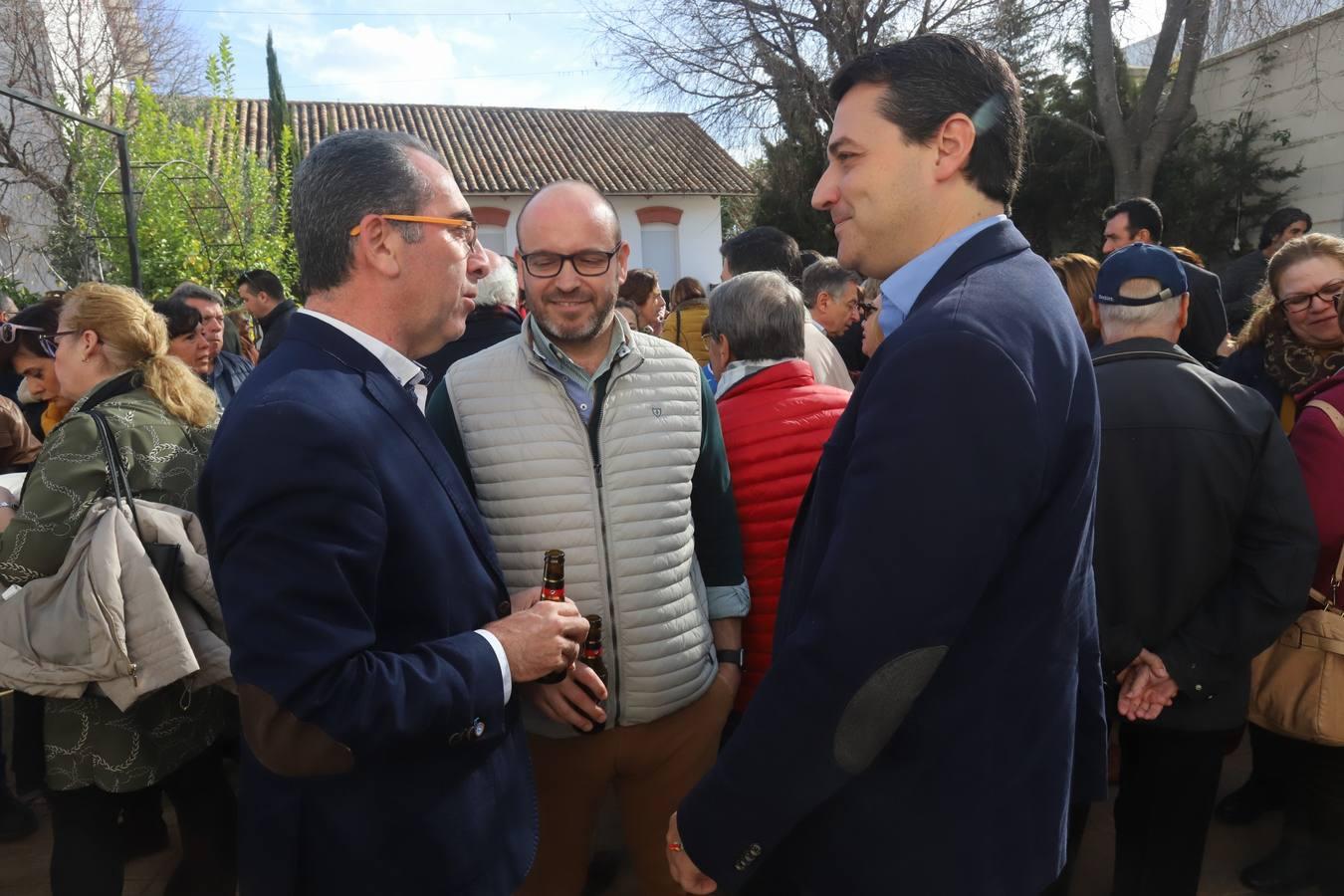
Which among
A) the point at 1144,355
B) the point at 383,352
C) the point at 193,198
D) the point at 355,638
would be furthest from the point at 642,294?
the point at 193,198

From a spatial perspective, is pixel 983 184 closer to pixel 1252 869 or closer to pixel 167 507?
pixel 167 507

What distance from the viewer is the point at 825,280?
4.55m

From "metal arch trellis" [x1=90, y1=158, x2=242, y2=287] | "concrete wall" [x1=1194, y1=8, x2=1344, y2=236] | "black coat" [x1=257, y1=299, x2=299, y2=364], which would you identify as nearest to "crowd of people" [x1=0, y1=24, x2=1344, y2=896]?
→ "black coat" [x1=257, y1=299, x2=299, y2=364]

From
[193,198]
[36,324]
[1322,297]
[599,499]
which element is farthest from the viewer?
[193,198]

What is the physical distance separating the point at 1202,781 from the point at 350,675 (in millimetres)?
2288

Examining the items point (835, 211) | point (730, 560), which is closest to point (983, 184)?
point (835, 211)

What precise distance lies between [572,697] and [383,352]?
830mm

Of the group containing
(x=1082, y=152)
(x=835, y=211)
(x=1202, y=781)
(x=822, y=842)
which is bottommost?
(x=1202, y=781)

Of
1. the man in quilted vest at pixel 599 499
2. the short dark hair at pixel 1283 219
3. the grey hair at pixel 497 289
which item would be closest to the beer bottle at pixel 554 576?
the man in quilted vest at pixel 599 499

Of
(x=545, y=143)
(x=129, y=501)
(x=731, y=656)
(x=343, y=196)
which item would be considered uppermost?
(x=545, y=143)

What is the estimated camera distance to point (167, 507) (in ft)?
7.93

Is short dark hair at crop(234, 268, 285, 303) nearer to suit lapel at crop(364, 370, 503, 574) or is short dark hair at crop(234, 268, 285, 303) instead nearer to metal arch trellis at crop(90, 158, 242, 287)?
metal arch trellis at crop(90, 158, 242, 287)

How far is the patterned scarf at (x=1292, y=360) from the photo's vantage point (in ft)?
10.5

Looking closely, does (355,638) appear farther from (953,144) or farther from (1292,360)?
(1292,360)
